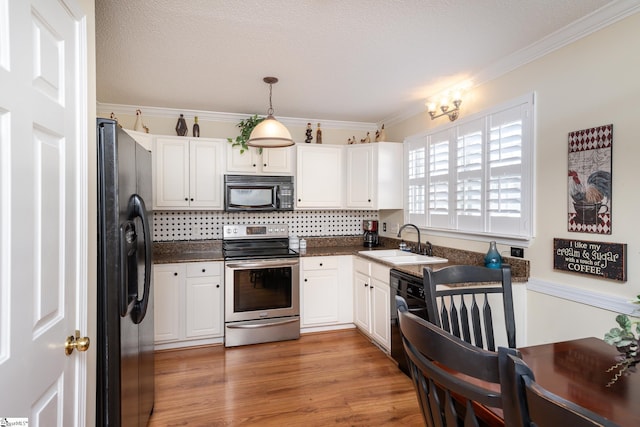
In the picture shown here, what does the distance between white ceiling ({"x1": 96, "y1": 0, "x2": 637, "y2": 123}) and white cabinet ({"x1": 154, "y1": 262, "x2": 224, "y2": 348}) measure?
1.73 m

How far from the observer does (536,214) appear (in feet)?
7.63

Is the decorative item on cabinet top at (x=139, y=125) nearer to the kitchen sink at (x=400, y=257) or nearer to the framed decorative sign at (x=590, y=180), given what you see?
the kitchen sink at (x=400, y=257)

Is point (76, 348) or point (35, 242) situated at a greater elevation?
point (35, 242)

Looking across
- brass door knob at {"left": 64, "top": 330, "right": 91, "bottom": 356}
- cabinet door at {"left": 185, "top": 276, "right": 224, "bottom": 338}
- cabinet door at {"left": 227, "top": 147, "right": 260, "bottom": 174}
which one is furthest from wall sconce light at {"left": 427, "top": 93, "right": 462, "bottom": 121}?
brass door knob at {"left": 64, "top": 330, "right": 91, "bottom": 356}

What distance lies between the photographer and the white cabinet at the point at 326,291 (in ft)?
12.2

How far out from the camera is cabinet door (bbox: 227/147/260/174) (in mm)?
3723

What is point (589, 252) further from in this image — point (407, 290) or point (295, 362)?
point (295, 362)

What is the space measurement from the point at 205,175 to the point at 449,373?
3.28 m

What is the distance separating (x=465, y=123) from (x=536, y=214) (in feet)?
3.38

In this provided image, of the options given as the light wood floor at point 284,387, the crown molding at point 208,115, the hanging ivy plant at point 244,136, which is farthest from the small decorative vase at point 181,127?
the light wood floor at point 284,387

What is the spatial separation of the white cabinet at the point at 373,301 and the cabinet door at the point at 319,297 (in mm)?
249

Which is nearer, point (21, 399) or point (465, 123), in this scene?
point (21, 399)

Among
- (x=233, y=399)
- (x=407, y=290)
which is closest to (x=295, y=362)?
(x=233, y=399)

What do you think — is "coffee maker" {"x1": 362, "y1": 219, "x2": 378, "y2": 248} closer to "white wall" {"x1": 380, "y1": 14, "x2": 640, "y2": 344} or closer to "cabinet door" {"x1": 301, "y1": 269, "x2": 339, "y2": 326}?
"cabinet door" {"x1": 301, "y1": 269, "x2": 339, "y2": 326}
